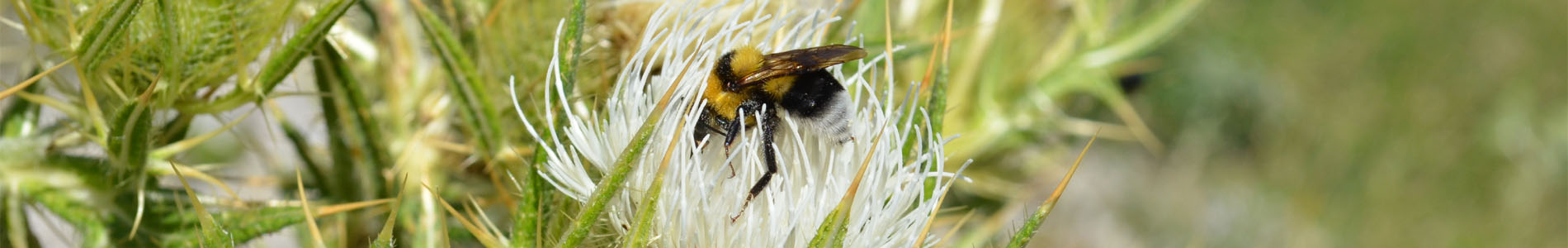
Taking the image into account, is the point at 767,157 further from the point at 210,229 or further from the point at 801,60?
the point at 210,229

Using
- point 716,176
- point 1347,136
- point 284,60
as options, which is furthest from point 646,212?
point 1347,136

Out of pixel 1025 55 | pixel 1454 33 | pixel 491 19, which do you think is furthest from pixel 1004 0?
pixel 1454 33

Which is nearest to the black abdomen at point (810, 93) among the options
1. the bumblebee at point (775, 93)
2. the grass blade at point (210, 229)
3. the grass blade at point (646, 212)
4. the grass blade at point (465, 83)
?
the bumblebee at point (775, 93)

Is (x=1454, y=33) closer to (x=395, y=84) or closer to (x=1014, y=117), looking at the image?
(x=1014, y=117)

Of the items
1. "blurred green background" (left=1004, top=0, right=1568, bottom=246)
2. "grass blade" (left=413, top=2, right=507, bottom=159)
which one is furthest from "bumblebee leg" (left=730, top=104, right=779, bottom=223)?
"blurred green background" (left=1004, top=0, right=1568, bottom=246)

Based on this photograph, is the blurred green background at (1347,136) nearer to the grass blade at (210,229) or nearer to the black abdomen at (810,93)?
the black abdomen at (810,93)

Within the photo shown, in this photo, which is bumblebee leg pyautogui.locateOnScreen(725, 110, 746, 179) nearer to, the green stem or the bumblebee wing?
the bumblebee wing
